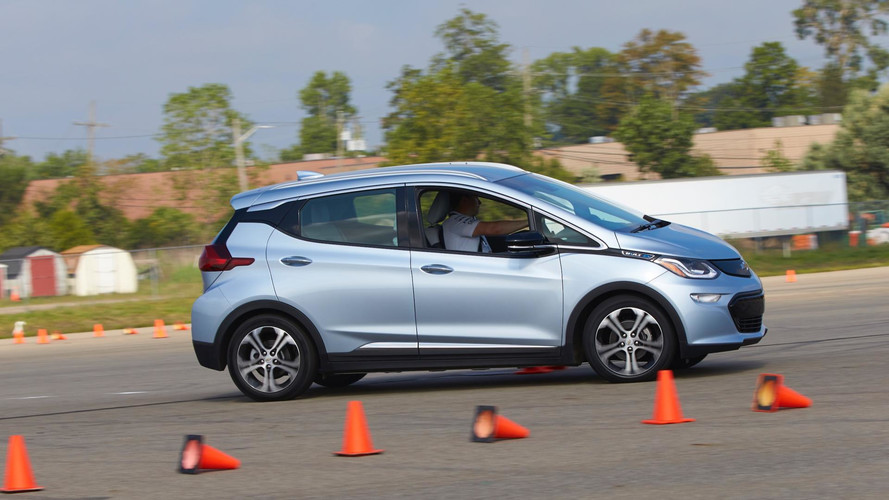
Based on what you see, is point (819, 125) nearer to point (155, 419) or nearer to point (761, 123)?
point (761, 123)

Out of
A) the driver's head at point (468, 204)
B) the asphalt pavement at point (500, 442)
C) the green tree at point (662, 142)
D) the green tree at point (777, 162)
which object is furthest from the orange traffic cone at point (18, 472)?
the green tree at point (777, 162)

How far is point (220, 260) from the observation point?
29.4ft

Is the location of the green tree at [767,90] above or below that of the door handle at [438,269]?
above

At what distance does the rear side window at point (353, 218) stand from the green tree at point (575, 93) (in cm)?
9910

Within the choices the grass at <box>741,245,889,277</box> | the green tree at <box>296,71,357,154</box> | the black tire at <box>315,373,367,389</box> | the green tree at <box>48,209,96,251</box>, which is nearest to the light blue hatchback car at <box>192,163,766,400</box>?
the black tire at <box>315,373,367,389</box>

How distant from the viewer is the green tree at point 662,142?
71562mm

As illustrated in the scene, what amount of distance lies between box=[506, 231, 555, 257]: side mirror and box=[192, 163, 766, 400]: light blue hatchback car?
0.01 meters

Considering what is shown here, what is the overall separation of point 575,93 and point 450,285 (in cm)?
11185

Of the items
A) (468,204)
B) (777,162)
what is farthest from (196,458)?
(777,162)

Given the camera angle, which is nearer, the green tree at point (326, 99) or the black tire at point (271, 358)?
the black tire at point (271, 358)

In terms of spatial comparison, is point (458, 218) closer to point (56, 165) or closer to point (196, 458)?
point (196, 458)

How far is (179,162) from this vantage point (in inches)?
2800

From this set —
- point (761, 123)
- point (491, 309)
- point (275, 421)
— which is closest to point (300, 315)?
point (275, 421)

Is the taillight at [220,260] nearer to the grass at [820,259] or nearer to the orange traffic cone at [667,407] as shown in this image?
the orange traffic cone at [667,407]
